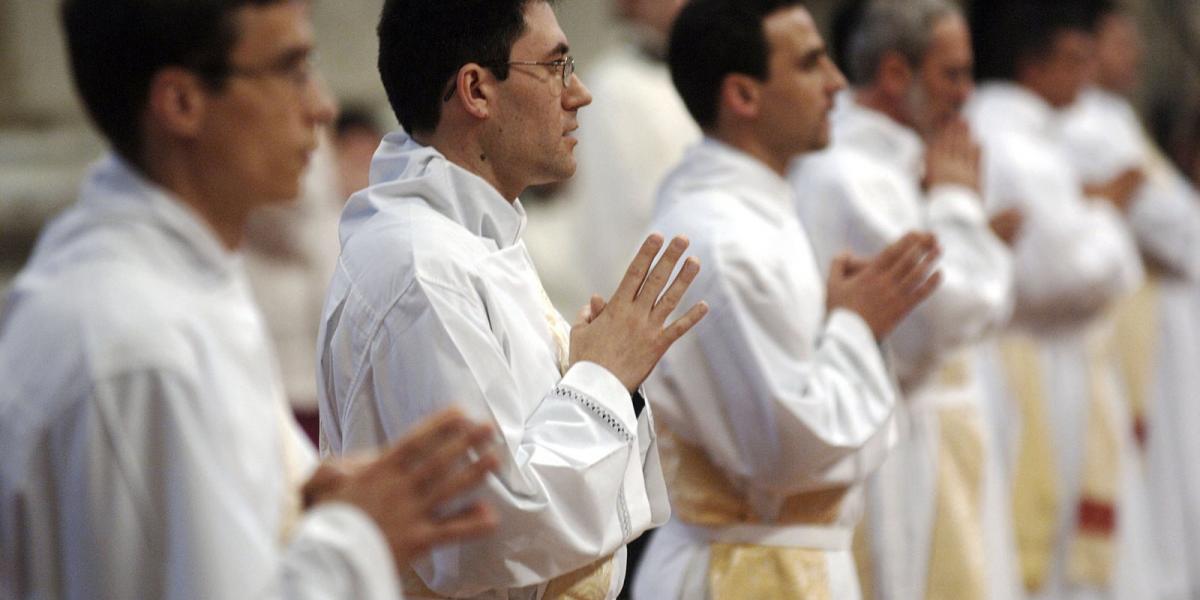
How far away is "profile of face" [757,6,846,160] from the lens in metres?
4.07

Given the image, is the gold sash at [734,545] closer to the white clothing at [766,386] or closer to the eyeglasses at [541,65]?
the white clothing at [766,386]

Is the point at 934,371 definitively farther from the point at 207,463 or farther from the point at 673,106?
the point at 207,463

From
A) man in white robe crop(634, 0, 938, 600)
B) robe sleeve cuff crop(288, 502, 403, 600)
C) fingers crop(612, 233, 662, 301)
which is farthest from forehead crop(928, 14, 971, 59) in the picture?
robe sleeve cuff crop(288, 502, 403, 600)

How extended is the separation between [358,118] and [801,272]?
12.1 ft

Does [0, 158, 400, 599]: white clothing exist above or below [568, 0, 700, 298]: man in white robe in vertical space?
above

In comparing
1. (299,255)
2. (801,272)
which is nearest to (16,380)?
(801,272)

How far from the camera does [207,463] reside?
205 centimetres

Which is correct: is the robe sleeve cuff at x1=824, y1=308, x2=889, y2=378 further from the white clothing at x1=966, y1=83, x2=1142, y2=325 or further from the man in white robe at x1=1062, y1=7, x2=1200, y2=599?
the man in white robe at x1=1062, y1=7, x2=1200, y2=599

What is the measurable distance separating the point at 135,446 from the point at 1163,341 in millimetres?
6099

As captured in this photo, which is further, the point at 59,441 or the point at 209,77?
the point at 209,77

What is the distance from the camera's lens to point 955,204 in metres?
5.03

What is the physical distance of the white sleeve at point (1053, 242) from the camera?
6.23m

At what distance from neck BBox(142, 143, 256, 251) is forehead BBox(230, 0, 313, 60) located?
15cm

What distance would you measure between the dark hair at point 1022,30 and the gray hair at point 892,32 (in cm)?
176
